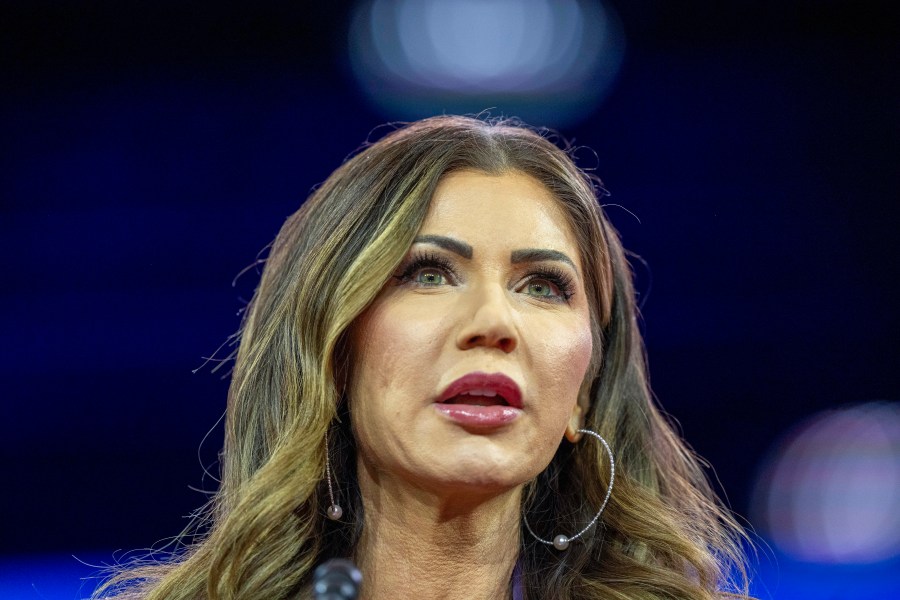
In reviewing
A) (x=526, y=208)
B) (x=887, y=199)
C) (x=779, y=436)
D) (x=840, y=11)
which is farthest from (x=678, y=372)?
(x=526, y=208)

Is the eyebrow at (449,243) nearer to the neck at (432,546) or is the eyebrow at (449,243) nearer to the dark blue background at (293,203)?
the neck at (432,546)

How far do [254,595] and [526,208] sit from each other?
3.71 feet

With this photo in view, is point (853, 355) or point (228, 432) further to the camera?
point (853, 355)

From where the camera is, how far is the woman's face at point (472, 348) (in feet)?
8.06

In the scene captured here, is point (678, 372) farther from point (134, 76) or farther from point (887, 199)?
point (134, 76)

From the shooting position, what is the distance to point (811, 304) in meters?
4.70

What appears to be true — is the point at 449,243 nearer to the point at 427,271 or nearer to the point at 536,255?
the point at 427,271

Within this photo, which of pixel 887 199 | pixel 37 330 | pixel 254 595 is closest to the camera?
pixel 254 595

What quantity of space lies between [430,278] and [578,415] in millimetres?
633

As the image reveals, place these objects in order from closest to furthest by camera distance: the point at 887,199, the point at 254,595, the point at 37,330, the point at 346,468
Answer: the point at 254,595 < the point at 346,468 < the point at 37,330 < the point at 887,199

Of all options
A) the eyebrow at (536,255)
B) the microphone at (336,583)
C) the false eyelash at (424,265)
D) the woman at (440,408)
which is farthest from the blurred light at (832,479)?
the microphone at (336,583)

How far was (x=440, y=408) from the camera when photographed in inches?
96.7

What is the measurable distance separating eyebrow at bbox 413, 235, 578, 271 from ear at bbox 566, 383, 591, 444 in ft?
1.42

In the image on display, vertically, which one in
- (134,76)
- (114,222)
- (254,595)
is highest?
(134,76)
